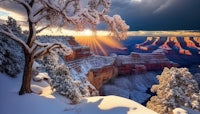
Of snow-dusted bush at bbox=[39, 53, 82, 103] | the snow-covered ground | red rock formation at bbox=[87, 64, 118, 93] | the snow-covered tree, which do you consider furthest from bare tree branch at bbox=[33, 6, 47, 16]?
red rock formation at bbox=[87, 64, 118, 93]

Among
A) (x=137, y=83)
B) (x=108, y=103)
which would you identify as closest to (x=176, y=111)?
(x=108, y=103)

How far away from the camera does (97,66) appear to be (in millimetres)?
72750

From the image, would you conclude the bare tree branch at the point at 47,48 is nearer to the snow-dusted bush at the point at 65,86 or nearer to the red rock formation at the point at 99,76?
the snow-dusted bush at the point at 65,86

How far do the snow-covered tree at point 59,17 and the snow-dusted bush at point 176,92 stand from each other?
12.4 metres

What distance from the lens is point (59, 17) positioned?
40.3 feet

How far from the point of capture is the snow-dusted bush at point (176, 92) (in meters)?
22.7

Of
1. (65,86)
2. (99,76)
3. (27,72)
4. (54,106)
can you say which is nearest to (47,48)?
(27,72)

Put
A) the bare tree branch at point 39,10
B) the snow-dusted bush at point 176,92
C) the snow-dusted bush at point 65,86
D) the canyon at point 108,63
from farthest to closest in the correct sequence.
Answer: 1. the canyon at point 108,63
2. the snow-dusted bush at point 176,92
3. the snow-dusted bush at point 65,86
4. the bare tree branch at point 39,10

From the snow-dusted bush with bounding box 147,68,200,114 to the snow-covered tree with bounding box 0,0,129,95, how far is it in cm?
1240

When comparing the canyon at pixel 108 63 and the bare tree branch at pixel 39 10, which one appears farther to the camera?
the canyon at pixel 108 63

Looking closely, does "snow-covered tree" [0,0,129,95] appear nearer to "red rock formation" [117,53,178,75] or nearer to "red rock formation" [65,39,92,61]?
"red rock formation" [65,39,92,61]

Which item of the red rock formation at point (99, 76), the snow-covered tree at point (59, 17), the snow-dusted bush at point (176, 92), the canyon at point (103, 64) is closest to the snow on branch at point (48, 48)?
the snow-covered tree at point (59, 17)

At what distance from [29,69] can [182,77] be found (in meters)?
16.2

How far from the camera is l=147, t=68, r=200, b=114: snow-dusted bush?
74.3ft
